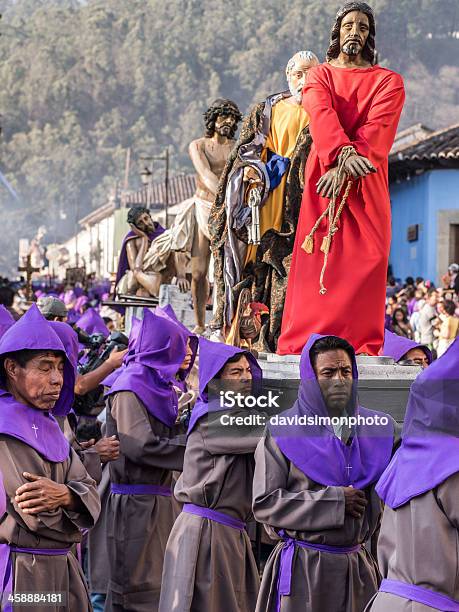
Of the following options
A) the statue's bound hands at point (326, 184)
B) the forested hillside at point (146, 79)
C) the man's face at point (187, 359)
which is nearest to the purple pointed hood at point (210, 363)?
the statue's bound hands at point (326, 184)

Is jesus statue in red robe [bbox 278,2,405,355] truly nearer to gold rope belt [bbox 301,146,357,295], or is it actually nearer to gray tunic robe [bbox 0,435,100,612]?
gold rope belt [bbox 301,146,357,295]

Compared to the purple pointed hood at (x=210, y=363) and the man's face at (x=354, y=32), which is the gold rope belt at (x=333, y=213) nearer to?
the man's face at (x=354, y=32)

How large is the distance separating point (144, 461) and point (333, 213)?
1837mm

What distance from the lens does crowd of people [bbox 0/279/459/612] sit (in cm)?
468

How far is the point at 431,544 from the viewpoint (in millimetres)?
4590

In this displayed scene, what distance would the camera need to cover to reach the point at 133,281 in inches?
628

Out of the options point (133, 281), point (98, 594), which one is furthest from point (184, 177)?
point (98, 594)

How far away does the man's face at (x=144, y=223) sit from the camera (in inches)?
625

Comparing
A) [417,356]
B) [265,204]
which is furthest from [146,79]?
[417,356]

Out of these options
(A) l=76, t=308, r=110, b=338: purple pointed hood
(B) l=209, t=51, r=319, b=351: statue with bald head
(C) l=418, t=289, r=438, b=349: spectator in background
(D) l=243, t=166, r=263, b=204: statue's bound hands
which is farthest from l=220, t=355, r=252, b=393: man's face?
(C) l=418, t=289, r=438, b=349: spectator in background

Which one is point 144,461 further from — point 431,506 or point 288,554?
point 431,506

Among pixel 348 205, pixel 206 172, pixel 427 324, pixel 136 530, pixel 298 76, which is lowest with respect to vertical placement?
pixel 136 530

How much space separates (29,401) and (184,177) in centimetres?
8033

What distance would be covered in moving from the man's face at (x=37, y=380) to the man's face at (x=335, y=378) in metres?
1.15
